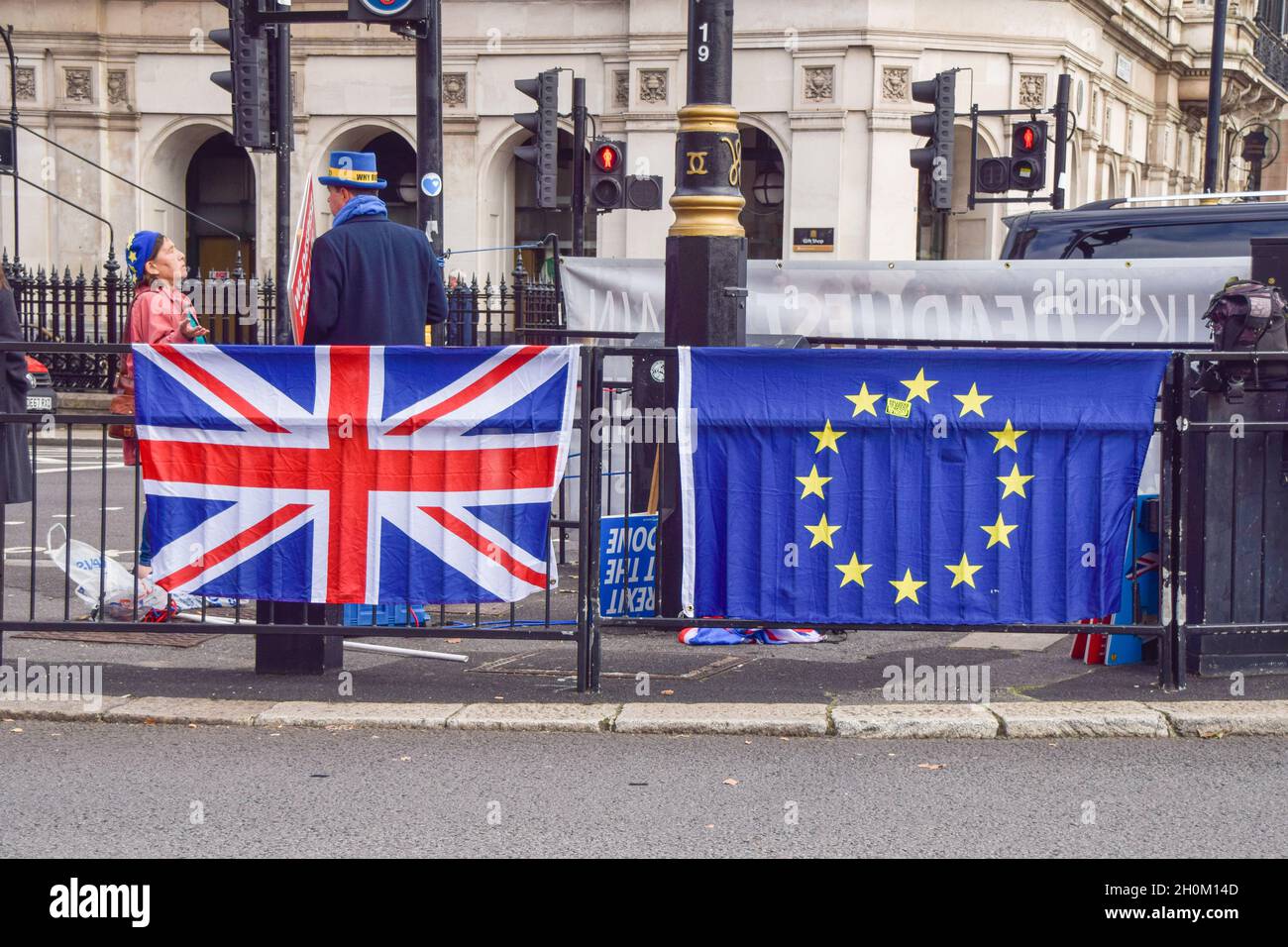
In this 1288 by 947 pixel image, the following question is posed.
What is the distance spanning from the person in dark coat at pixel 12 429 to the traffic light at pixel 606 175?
10520 millimetres

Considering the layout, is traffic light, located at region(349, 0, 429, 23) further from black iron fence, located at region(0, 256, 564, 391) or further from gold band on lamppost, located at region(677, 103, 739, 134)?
black iron fence, located at region(0, 256, 564, 391)

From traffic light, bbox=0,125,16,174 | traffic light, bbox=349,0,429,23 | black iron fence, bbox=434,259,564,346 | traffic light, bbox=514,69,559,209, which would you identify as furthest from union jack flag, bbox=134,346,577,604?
traffic light, bbox=0,125,16,174

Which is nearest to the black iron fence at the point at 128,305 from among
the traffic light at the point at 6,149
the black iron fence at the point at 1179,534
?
the traffic light at the point at 6,149

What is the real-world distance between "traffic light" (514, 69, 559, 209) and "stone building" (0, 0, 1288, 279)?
39.4ft

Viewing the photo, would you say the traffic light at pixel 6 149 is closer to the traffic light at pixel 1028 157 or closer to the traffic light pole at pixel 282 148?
the traffic light at pixel 1028 157

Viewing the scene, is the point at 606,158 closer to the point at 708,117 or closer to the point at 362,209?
the point at 708,117

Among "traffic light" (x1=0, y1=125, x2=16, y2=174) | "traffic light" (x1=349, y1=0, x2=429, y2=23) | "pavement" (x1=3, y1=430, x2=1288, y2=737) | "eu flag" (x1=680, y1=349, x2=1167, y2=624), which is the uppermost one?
"traffic light" (x1=0, y1=125, x2=16, y2=174)

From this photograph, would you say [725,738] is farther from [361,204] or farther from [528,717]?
[361,204]

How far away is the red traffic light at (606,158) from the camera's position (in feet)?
55.9

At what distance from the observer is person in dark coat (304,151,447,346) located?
7.23 meters

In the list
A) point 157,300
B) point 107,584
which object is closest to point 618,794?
point 107,584

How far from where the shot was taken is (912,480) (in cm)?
645

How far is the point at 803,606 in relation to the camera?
6488 millimetres
